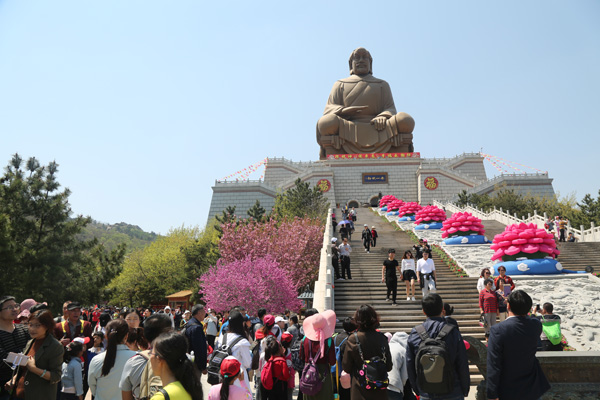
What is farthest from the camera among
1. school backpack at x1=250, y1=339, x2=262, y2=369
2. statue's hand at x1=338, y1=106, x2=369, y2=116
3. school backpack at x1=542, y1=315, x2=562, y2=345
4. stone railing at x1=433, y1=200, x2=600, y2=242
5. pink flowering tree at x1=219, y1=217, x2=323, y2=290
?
statue's hand at x1=338, y1=106, x2=369, y2=116

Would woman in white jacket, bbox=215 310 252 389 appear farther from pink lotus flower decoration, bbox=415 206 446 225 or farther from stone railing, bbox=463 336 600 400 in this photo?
pink lotus flower decoration, bbox=415 206 446 225

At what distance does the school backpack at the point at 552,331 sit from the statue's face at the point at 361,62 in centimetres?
4052

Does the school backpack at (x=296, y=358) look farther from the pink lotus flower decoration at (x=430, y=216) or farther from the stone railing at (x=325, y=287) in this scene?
the pink lotus flower decoration at (x=430, y=216)

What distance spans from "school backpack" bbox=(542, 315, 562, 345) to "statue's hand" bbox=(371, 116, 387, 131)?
36.9 m

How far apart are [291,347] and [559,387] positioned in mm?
2818

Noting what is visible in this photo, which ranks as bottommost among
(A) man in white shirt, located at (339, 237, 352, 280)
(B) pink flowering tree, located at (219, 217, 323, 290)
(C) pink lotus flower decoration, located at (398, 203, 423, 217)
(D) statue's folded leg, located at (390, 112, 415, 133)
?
→ (A) man in white shirt, located at (339, 237, 352, 280)

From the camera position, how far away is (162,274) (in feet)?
113

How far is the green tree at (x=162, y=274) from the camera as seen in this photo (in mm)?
32906

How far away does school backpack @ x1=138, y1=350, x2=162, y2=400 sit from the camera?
3449 millimetres

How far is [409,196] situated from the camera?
42656 mm

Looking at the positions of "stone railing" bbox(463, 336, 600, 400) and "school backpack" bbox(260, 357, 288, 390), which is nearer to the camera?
"stone railing" bbox(463, 336, 600, 400)

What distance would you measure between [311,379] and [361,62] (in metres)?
43.1

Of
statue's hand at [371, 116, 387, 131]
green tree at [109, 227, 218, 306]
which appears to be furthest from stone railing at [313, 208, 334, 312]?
statue's hand at [371, 116, 387, 131]

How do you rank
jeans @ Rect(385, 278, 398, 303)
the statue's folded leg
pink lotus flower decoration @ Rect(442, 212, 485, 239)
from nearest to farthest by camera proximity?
jeans @ Rect(385, 278, 398, 303) → pink lotus flower decoration @ Rect(442, 212, 485, 239) → the statue's folded leg
